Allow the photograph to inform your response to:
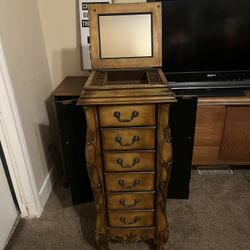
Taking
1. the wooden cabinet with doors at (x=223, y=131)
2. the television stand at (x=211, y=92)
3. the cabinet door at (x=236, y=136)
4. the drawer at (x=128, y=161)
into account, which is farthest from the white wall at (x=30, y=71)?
the cabinet door at (x=236, y=136)

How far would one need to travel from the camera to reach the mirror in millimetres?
1050

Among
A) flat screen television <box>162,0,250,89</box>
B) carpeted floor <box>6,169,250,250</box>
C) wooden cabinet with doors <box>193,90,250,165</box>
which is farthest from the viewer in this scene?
wooden cabinet with doors <box>193,90,250,165</box>

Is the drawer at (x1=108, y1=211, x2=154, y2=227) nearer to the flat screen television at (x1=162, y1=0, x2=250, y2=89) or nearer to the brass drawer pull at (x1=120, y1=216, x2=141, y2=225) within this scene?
the brass drawer pull at (x1=120, y1=216, x2=141, y2=225)

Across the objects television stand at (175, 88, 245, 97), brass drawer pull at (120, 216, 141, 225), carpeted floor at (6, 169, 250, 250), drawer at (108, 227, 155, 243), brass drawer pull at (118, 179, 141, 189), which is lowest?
carpeted floor at (6, 169, 250, 250)

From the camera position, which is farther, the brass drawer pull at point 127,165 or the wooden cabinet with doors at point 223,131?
the wooden cabinet with doors at point 223,131

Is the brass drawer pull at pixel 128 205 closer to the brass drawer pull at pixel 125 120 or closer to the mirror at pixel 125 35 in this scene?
the brass drawer pull at pixel 125 120

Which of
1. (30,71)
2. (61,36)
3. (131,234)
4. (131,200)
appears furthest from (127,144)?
(61,36)

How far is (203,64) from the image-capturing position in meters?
1.58

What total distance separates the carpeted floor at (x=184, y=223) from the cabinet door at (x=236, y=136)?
201mm

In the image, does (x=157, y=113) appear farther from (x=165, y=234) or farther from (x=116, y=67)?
(x=165, y=234)

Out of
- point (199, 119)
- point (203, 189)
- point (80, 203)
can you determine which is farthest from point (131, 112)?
point (203, 189)

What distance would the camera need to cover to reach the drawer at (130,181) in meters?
1.07

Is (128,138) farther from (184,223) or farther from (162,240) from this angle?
(184,223)

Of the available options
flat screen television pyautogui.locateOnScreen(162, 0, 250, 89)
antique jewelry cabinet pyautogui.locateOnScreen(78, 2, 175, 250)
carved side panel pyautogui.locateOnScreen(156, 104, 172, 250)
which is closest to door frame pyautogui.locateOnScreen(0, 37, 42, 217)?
antique jewelry cabinet pyautogui.locateOnScreen(78, 2, 175, 250)
